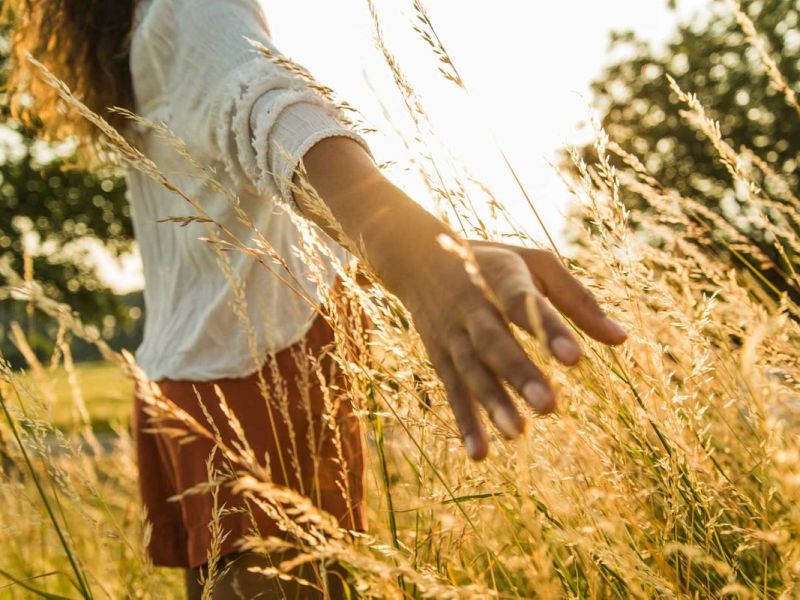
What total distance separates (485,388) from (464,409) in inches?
1.9

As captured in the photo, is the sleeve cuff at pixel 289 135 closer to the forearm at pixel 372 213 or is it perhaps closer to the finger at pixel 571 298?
the forearm at pixel 372 213

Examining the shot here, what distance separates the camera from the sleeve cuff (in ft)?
3.48

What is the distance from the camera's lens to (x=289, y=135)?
3.61 ft

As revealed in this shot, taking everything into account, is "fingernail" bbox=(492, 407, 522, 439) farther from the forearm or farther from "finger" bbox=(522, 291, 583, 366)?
the forearm

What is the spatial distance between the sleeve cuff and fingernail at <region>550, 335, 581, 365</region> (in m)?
0.52

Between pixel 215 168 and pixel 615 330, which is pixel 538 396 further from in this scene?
pixel 215 168

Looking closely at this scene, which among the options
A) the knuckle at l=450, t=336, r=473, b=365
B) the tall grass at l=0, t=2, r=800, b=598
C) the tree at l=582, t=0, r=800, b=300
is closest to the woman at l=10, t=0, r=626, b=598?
the knuckle at l=450, t=336, r=473, b=365

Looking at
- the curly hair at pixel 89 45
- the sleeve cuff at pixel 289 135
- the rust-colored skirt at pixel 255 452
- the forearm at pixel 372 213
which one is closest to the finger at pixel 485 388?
the forearm at pixel 372 213

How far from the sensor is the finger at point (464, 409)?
658mm

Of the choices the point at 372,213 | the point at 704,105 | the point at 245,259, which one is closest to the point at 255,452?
the point at 245,259

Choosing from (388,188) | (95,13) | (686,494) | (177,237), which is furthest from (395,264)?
(95,13)

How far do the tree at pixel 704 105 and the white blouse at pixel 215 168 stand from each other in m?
14.0

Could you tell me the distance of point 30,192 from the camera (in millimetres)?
16234

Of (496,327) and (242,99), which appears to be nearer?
(496,327)
